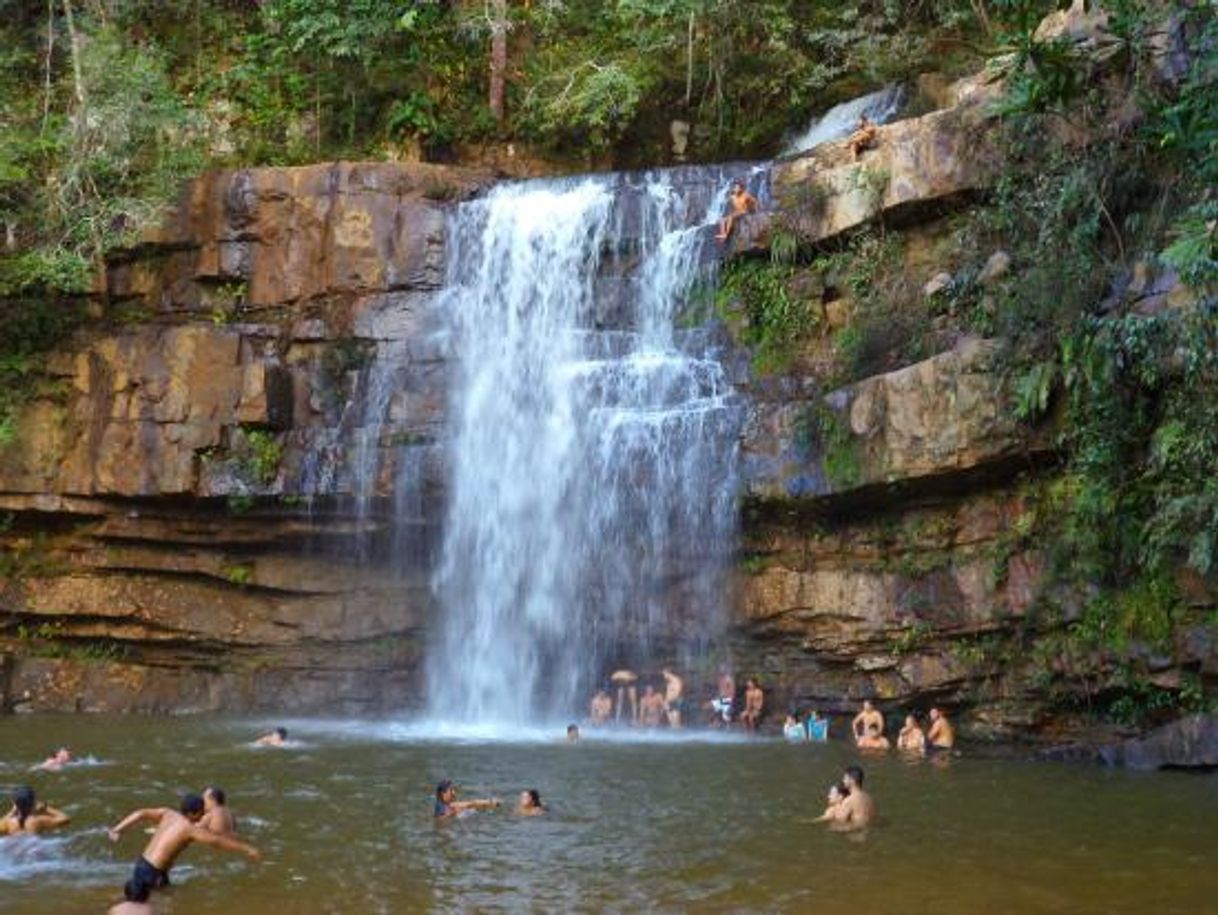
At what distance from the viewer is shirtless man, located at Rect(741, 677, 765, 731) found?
1791 centimetres

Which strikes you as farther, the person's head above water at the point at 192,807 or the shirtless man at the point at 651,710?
the shirtless man at the point at 651,710

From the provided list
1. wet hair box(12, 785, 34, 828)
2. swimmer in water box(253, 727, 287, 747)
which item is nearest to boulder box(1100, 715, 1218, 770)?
swimmer in water box(253, 727, 287, 747)

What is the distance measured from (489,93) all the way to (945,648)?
15073 mm

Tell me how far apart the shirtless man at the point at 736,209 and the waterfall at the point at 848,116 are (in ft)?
6.96

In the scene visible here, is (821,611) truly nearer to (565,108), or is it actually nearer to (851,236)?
(851,236)

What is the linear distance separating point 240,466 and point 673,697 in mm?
7660

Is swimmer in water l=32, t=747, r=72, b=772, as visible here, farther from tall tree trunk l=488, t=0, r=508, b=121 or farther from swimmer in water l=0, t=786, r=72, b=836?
tall tree trunk l=488, t=0, r=508, b=121

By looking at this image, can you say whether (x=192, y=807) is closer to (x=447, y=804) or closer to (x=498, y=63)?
(x=447, y=804)

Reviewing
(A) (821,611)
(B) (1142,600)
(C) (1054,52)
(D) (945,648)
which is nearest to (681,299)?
(A) (821,611)

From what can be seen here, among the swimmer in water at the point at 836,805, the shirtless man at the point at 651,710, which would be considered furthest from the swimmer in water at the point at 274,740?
the swimmer in water at the point at 836,805

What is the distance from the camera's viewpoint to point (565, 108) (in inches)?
939

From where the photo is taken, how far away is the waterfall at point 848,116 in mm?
21766

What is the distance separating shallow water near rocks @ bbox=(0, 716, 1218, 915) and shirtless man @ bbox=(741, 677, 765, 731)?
5.23 feet

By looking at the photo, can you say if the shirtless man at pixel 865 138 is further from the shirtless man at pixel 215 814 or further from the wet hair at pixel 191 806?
the wet hair at pixel 191 806
